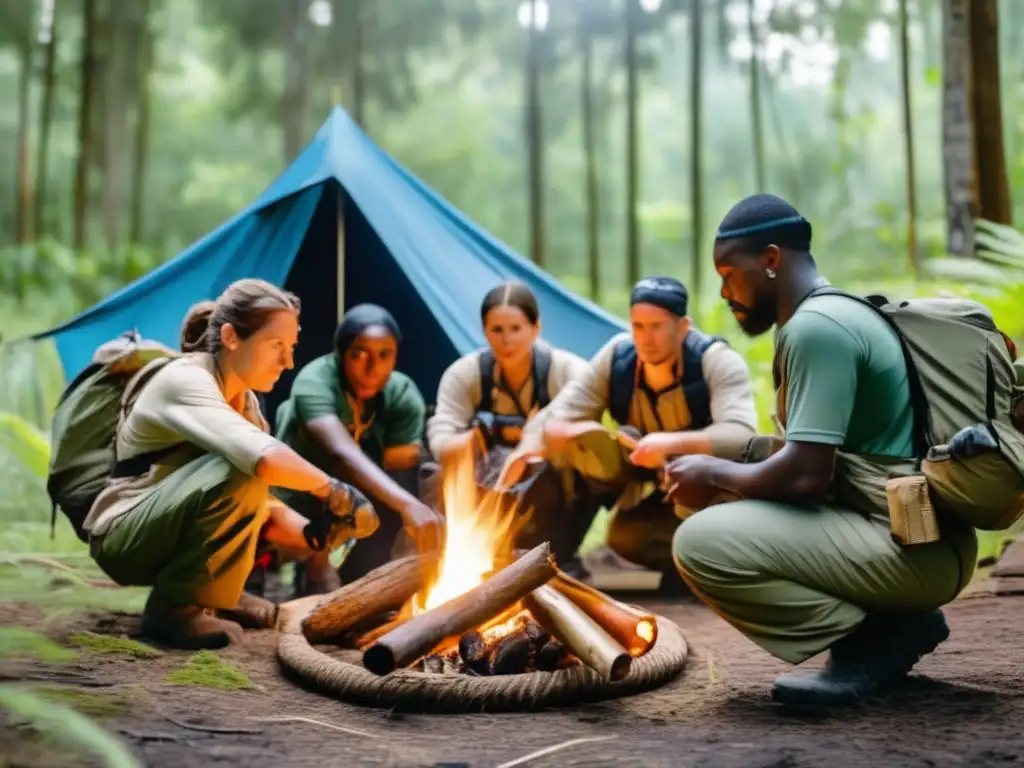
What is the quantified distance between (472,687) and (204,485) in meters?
0.95

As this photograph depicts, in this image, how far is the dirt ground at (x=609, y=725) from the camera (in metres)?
2.03

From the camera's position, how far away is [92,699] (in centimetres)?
228

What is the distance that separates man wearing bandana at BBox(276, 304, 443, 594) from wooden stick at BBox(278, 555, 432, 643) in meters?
0.43

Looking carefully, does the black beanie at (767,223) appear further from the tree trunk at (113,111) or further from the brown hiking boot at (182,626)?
the tree trunk at (113,111)

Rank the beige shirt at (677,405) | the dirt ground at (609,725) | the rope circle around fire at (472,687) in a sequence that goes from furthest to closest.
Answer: the beige shirt at (677,405) < the rope circle around fire at (472,687) < the dirt ground at (609,725)

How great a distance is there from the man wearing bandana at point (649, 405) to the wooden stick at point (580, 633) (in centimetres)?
86

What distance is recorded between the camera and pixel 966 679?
8.52 ft

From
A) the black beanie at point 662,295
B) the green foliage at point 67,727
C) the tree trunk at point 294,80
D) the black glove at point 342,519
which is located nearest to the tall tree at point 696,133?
the tree trunk at point 294,80

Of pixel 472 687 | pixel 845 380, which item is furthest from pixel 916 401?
pixel 472 687

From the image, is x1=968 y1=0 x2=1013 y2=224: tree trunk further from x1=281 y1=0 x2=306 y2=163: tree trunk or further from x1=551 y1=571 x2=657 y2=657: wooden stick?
x1=281 y1=0 x2=306 y2=163: tree trunk

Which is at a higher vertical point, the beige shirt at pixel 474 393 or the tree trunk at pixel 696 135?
the tree trunk at pixel 696 135

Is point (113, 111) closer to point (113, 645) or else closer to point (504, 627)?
point (113, 645)

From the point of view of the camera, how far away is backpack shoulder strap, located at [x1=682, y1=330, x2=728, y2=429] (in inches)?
147

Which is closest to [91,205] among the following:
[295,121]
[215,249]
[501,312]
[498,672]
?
[295,121]
